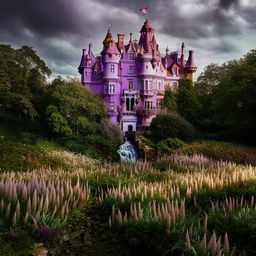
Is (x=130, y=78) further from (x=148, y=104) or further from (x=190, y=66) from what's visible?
(x=190, y=66)

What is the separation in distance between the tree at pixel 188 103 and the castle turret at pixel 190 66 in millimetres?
4634

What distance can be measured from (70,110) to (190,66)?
77.5ft

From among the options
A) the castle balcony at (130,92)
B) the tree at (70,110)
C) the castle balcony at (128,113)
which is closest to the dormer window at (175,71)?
the castle balcony at (130,92)

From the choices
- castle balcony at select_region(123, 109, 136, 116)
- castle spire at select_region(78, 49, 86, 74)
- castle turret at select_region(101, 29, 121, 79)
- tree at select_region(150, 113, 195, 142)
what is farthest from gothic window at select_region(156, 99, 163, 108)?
castle spire at select_region(78, 49, 86, 74)

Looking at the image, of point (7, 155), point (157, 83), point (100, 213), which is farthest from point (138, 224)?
point (157, 83)

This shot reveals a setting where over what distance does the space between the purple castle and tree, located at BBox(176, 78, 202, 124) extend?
2533 millimetres

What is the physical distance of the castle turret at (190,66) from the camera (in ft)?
157

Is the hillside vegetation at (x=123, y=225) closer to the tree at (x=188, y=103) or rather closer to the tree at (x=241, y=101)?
the tree at (x=241, y=101)

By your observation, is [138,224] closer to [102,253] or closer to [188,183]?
[102,253]

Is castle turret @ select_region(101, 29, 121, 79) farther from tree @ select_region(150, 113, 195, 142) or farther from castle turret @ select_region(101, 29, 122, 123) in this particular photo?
tree @ select_region(150, 113, 195, 142)

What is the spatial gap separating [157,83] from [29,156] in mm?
30648

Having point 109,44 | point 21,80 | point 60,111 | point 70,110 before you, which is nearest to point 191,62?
point 109,44

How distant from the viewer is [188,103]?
42094 mm

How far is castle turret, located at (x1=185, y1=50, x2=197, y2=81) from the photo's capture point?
48000mm
